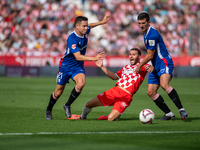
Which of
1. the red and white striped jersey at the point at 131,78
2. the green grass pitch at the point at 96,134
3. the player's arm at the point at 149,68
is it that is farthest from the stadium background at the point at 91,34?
the green grass pitch at the point at 96,134

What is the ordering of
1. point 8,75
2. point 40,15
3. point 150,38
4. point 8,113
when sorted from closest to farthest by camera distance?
1. point 150,38
2. point 8,113
3. point 8,75
4. point 40,15

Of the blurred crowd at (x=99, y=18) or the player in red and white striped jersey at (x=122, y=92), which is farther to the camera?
the blurred crowd at (x=99, y=18)

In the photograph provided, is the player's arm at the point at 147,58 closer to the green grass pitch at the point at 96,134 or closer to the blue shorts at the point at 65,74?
the green grass pitch at the point at 96,134

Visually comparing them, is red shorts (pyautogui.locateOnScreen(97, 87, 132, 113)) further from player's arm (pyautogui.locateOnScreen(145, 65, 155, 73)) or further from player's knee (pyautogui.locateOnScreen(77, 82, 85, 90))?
player's arm (pyautogui.locateOnScreen(145, 65, 155, 73))

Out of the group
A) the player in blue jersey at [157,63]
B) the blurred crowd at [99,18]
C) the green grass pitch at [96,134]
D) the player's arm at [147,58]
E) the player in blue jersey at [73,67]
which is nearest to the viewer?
the green grass pitch at [96,134]

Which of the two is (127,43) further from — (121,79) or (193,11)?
(121,79)

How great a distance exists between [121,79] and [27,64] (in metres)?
22.8

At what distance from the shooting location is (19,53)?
29141 millimetres

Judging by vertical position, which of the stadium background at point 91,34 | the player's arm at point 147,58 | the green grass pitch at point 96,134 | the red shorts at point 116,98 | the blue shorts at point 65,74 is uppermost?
the stadium background at point 91,34

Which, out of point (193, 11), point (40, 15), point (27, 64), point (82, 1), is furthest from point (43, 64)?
point (193, 11)

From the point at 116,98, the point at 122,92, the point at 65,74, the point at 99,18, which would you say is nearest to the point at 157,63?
the point at 122,92

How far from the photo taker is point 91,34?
93.4ft

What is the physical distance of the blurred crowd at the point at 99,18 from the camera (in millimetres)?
A: 28391

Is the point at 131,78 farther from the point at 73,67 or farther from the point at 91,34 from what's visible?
the point at 91,34
